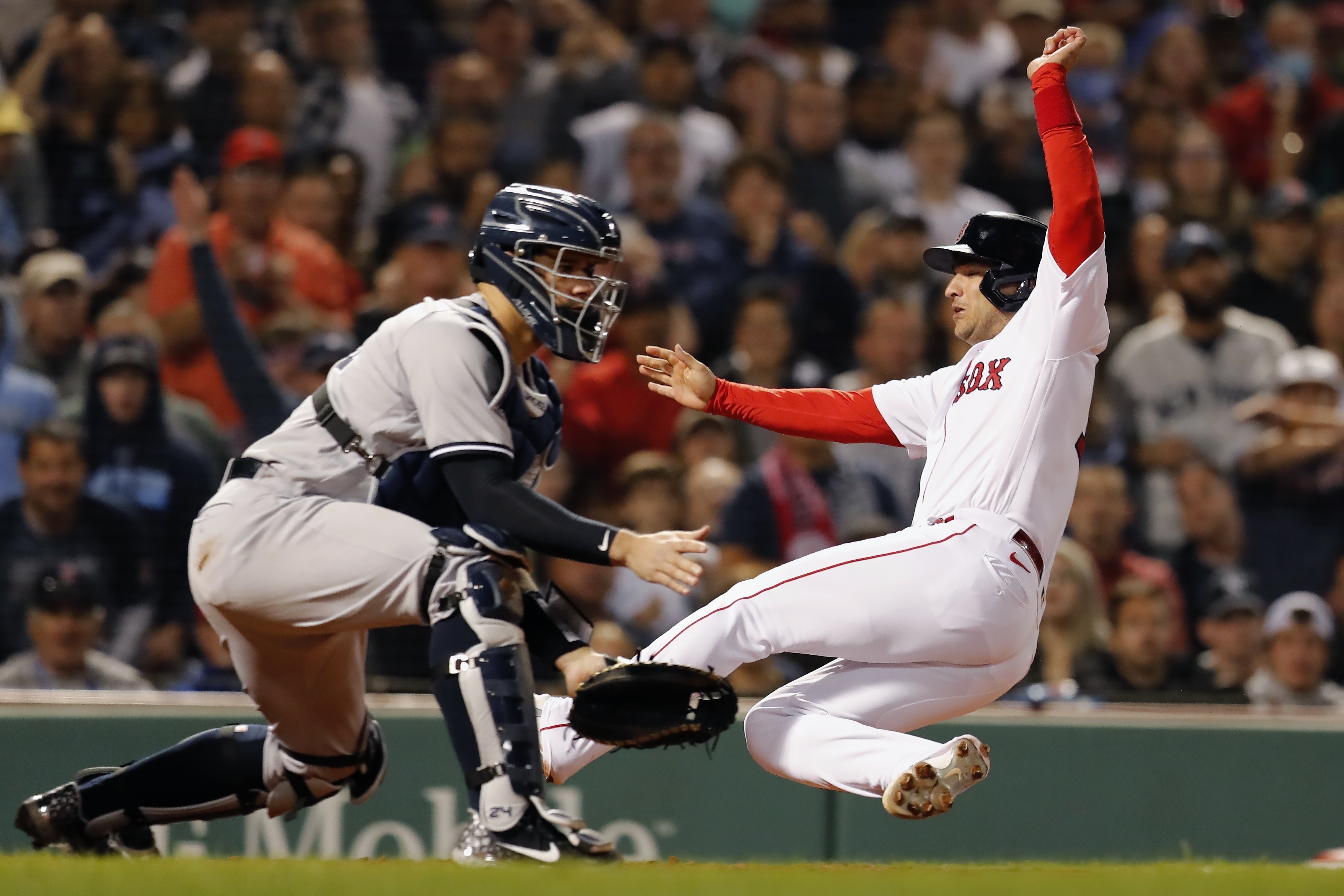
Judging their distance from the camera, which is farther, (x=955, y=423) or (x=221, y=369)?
(x=221, y=369)

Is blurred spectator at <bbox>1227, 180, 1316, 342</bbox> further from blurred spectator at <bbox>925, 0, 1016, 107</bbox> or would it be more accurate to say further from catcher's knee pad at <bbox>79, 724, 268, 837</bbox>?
catcher's knee pad at <bbox>79, 724, 268, 837</bbox>

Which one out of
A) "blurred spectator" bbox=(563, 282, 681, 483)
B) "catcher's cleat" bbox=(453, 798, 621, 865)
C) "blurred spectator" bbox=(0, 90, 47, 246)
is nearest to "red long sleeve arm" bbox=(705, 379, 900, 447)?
"catcher's cleat" bbox=(453, 798, 621, 865)

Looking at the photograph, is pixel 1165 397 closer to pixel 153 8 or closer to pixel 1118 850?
pixel 1118 850

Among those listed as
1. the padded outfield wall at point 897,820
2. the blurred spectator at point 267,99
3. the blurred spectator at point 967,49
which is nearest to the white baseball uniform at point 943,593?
the padded outfield wall at point 897,820

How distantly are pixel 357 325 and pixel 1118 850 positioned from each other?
3.80 meters

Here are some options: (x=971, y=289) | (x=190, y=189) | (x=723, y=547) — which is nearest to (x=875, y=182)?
(x=723, y=547)

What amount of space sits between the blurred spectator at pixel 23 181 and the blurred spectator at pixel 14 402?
0.81 m

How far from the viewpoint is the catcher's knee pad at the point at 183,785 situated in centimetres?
407

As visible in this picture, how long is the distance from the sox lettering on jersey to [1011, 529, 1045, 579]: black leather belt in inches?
13.4

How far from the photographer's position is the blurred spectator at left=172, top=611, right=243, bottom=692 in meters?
6.09

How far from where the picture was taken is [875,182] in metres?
8.39

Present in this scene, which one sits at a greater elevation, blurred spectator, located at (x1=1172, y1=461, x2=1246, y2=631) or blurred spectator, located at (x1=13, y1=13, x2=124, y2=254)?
blurred spectator, located at (x1=13, y1=13, x2=124, y2=254)

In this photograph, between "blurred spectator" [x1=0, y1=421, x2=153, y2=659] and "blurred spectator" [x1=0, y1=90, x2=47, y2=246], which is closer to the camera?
"blurred spectator" [x1=0, y1=421, x2=153, y2=659]

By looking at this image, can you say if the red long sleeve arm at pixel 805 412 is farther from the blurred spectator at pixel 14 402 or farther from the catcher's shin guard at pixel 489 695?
the blurred spectator at pixel 14 402
